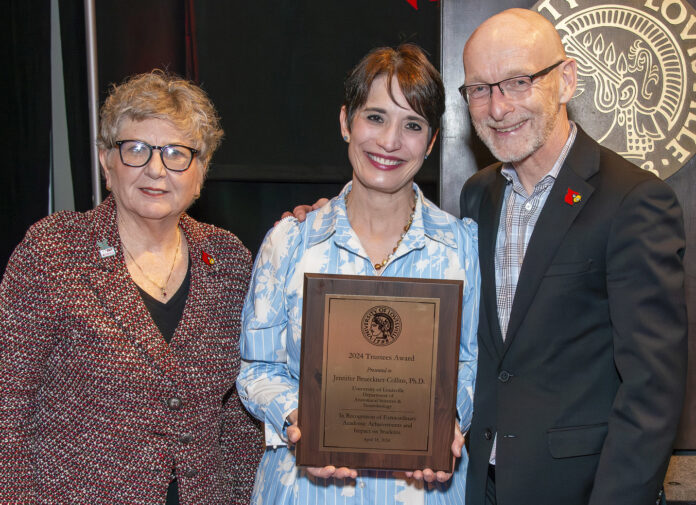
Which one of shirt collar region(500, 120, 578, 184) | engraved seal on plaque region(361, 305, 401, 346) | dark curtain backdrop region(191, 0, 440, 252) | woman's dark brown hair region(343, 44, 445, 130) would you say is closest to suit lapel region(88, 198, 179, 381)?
engraved seal on plaque region(361, 305, 401, 346)

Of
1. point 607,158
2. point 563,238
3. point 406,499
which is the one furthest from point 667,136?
point 406,499

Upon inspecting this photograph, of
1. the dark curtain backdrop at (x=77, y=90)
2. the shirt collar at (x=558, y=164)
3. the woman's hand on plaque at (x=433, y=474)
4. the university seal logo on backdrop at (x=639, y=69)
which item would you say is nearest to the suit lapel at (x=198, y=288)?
the woman's hand on plaque at (x=433, y=474)

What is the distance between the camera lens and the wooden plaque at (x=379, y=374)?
172cm

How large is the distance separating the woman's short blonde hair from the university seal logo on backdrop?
5.03ft

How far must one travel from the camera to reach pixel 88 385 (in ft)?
6.61

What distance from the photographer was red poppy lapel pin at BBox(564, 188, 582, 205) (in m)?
1.95

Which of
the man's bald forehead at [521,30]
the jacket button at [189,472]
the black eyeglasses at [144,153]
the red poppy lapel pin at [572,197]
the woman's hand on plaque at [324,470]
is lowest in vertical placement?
the jacket button at [189,472]

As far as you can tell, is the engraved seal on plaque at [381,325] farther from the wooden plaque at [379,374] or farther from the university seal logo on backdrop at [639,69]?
the university seal logo on backdrop at [639,69]

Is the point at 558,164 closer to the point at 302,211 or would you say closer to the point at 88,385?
the point at 302,211

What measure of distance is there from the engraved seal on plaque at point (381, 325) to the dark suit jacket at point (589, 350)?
17.1 inches

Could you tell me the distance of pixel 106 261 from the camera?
82.8 inches

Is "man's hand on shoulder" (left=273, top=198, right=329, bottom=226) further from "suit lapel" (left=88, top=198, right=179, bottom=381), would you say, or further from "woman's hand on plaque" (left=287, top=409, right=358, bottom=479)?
"woman's hand on plaque" (left=287, top=409, right=358, bottom=479)

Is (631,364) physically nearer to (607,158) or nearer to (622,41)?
(607,158)

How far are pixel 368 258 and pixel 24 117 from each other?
3015 mm
